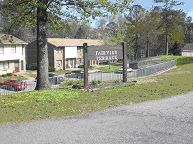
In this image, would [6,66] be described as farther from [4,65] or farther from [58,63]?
[58,63]

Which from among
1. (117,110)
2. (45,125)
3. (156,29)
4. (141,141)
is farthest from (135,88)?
(156,29)

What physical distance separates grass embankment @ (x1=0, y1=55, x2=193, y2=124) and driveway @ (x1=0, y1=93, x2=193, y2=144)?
0.89 m

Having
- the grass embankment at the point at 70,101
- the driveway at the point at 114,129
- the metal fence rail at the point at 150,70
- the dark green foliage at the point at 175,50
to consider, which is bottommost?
the driveway at the point at 114,129

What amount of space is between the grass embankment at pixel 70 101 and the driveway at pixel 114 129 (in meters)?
0.89

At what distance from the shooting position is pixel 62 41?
7725cm

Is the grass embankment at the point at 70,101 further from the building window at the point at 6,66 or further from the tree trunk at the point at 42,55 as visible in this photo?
the building window at the point at 6,66

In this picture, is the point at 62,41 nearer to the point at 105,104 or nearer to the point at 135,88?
the point at 135,88

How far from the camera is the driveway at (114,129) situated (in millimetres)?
10242

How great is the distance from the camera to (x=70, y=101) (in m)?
16.2

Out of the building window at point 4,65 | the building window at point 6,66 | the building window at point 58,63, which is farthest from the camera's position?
the building window at point 58,63

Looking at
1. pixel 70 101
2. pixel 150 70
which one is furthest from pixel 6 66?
pixel 70 101

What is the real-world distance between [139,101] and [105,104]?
1.71 metres

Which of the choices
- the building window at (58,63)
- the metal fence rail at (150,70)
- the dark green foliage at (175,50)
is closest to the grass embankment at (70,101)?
the metal fence rail at (150,70)

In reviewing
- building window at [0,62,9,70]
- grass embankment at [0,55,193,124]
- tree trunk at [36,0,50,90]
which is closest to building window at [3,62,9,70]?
building window at [0,62,9,70]
